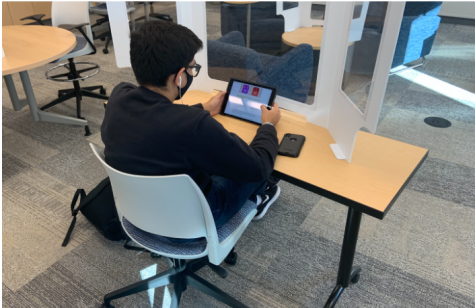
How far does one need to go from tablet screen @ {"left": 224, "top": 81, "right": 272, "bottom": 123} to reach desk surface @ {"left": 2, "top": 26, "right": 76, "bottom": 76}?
1462mm

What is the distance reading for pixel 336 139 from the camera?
149 centimetres

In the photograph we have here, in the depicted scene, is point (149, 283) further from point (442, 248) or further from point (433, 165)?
point (433, 165)

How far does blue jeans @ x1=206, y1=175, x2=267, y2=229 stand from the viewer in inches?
51.4

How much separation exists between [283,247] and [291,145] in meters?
0.68

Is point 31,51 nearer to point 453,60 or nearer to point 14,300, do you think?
point 14,300

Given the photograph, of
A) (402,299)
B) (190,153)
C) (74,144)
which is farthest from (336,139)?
(74,144)

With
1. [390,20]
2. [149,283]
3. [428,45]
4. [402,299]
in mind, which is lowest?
[402,299]

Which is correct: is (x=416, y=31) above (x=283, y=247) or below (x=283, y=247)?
above

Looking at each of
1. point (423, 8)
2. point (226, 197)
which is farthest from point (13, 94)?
point (423, 8)

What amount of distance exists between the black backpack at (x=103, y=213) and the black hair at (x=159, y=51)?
0.97m

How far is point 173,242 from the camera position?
4.24 ft

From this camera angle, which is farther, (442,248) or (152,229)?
(442,248)

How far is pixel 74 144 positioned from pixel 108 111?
1816mm

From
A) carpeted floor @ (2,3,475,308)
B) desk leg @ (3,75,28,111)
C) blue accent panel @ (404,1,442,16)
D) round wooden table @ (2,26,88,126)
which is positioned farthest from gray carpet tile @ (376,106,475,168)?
desk leg @ (3,75,28,111)
